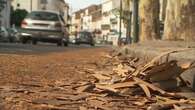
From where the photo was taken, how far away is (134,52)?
1327cm

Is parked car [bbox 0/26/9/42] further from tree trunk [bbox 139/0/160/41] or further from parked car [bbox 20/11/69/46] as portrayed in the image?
tree trunk [bbox 139/0/160/41]

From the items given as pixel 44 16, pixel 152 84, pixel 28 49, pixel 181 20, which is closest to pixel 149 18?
pixel 28 49

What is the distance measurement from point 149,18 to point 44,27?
8.47m

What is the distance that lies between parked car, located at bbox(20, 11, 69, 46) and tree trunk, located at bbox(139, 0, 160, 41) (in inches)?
276

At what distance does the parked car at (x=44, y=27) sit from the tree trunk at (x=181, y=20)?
617 inches

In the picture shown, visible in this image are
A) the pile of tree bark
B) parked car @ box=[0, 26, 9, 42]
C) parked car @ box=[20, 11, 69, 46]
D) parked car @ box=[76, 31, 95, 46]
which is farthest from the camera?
parked car @ box=[76, 31, 95, 46]

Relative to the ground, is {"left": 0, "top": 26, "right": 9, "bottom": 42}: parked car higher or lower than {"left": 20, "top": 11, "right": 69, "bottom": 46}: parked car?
lower

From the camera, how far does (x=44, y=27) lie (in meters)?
32.2

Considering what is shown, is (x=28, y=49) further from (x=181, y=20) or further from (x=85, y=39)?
(x=85, y=39)

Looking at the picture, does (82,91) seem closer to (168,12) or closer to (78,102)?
(78,102)

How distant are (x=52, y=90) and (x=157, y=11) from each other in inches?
708

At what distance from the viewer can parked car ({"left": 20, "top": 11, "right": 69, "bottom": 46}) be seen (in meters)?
32.0

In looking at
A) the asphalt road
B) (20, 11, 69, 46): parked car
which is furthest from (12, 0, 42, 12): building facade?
the asphalt road

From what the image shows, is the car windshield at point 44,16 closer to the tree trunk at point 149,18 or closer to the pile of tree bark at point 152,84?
the tree trunk at point 149,18
